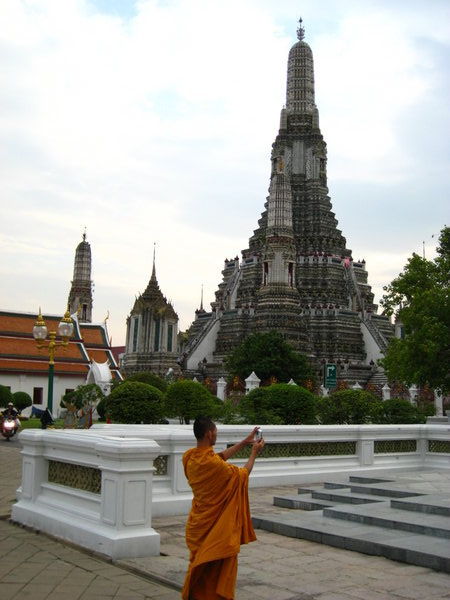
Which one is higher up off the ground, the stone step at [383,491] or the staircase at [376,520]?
the stone step at [383,491]

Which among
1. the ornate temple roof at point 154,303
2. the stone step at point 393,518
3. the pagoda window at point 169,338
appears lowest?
the stone step at point 393,518

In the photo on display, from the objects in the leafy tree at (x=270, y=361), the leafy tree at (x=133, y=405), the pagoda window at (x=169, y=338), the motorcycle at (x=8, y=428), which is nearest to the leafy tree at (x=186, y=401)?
the leafy tree at (x=133, y=405)

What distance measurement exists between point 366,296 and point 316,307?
694cm

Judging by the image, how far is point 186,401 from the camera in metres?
22.3

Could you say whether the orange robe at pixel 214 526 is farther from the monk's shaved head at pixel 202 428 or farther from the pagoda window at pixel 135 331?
the pagoda window at pixel 135 331

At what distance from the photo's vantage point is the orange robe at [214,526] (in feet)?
16.6

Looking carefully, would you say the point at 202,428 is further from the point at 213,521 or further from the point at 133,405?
the point at 133,405

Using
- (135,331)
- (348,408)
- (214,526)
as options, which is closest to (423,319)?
(348,408)

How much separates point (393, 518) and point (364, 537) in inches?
32.4

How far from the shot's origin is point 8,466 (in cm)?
1644

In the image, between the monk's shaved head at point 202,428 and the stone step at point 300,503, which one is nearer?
the monk's shaved head at point 202,428

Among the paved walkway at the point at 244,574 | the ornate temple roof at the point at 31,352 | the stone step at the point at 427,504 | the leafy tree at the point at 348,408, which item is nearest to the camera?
the paved walkway at the point at 244,574

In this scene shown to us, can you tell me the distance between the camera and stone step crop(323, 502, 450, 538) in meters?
7.70

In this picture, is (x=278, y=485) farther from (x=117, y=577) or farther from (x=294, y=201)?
(x=294, y=201)
